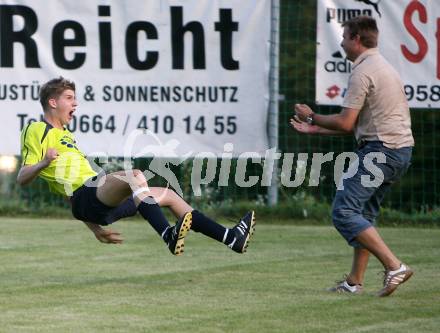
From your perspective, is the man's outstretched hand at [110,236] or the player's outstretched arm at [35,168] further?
the man's outstretched hand at [110,236]

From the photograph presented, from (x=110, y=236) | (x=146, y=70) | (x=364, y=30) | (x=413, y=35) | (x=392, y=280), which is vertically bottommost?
(x=392, y=280)

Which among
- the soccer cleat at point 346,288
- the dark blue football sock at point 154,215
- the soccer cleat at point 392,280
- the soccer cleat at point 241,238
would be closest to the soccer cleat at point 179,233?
the dark blue football sock at point 154,215

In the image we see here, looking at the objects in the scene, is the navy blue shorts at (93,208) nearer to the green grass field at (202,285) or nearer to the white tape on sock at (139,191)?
the white tape on sock at (139,191)

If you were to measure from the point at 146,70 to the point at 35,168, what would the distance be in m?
5.77

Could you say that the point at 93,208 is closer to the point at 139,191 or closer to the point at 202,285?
the point at 139,191

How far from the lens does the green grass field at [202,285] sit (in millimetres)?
6500

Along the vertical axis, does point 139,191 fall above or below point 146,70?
below

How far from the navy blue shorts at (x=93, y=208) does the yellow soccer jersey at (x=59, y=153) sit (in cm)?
13

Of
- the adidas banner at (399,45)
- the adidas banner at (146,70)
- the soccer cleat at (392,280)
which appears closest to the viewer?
the soccer cleat at (392,280)

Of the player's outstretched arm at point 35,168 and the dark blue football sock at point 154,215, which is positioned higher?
the player's outstretched arm at point 35,168

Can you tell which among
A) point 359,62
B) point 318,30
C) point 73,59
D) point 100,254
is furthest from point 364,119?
point 73,59

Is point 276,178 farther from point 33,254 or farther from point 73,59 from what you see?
point 33,254

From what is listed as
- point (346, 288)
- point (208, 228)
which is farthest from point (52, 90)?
point (346, 288)

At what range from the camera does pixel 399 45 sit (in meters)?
12.8
